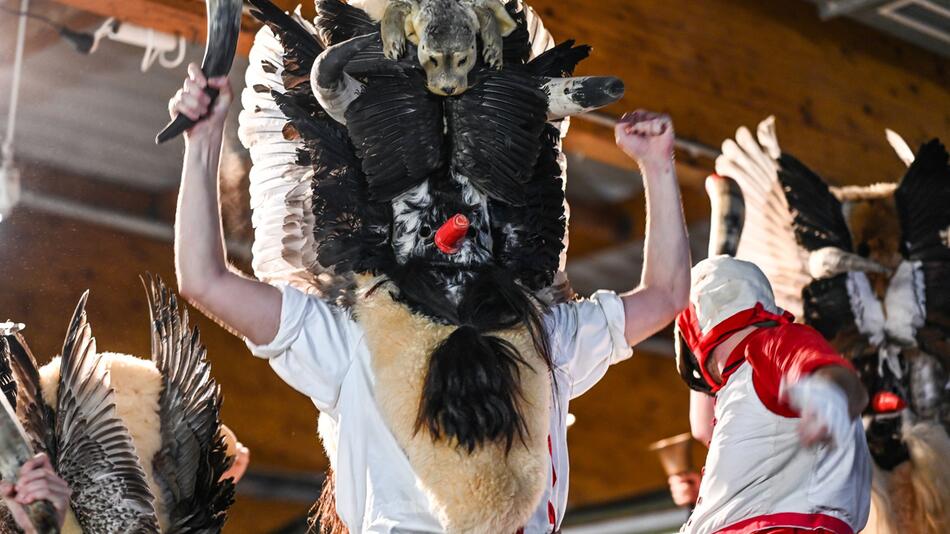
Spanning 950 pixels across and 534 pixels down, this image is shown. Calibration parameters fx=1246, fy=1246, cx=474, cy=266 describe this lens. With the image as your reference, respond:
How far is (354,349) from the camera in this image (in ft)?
4.98

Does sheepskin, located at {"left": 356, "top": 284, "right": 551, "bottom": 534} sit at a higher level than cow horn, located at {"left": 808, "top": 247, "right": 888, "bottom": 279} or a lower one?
higher

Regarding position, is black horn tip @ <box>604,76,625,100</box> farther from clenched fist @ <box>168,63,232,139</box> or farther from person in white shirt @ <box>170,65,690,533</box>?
clenched fist @ <box>168,63,232,139</box>

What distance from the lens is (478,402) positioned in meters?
1.45

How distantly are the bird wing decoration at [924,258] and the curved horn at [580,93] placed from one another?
103cm

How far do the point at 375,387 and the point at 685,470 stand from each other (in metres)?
0.97

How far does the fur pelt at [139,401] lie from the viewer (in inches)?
67.6

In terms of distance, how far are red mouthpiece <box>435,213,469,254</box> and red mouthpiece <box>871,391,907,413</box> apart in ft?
3.55

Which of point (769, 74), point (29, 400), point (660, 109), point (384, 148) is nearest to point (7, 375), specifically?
point (29, 400)

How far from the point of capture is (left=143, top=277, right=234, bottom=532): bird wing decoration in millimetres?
1738

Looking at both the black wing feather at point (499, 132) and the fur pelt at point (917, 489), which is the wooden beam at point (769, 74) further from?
the black wing feather at point (499, 132)

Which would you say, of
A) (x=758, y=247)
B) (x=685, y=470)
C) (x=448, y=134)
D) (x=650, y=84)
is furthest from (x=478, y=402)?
(x=650, y=84)

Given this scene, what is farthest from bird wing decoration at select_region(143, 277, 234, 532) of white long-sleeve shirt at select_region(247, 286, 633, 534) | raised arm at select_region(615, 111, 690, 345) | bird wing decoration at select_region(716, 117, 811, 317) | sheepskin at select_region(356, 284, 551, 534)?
bird wing decoration at select_region(716, 117, 811, 317)

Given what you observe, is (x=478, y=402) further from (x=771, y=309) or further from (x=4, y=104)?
(x=4, y=104)

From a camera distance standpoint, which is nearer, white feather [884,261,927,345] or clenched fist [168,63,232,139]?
clenched fist [168,63,232,139]
